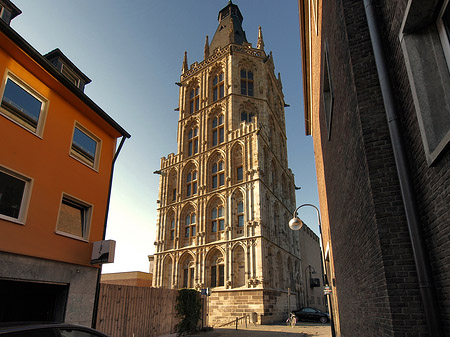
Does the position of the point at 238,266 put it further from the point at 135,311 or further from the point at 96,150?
the point at 96,150

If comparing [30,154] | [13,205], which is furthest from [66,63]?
[13,205]

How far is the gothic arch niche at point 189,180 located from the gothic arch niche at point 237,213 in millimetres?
5522

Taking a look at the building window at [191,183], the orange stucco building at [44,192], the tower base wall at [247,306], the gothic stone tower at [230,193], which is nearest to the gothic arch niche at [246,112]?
the gothic stone tower at [230,193]

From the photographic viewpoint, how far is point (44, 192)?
8.88m

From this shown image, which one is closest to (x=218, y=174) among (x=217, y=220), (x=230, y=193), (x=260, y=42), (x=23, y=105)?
(x=230, y=193)

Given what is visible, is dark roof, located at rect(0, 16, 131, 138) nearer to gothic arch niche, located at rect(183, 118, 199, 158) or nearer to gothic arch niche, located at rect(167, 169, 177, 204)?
gothic arch niche, located at rect(167, 169, 177, 204)

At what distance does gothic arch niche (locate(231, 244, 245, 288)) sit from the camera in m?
26.2

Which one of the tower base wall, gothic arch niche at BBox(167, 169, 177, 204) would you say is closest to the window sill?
the tower base wall

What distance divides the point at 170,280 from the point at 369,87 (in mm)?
29485

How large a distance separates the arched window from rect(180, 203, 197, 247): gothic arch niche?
344 cm

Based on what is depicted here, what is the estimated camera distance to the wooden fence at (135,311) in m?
11.9

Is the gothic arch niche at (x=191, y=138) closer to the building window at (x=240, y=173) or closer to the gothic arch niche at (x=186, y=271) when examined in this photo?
the building window at (x=240, y=173)

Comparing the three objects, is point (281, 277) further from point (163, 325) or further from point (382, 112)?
point (382, 112)

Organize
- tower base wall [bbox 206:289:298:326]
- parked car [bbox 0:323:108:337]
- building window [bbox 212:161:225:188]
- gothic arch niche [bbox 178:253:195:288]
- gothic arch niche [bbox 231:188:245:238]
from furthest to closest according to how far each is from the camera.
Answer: building window [bbox 212:161:225:188], gothic arch niche [bbox 178:253:195:288], gothic arch niche [bbox 231:188:245:238], tower base wall [bbox 206:289:298:326], parked car [bbox 0:323:108:337]
